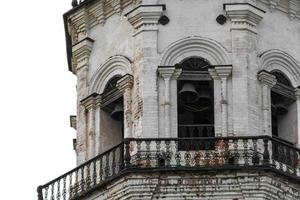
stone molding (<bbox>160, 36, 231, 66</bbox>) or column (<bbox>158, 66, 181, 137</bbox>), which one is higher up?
stone molding (<bbox>160, 36, 231, 66</bbox>)

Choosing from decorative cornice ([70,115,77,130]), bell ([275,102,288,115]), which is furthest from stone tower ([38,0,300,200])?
decorative cornice ([70,115,77,130])

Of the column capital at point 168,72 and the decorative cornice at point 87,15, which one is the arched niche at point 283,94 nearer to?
the column capital at point 168,72

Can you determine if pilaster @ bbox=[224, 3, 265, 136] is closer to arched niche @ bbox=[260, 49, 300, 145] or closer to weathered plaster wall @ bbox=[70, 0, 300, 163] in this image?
weathered plaster wall @ bbox=[70, 0, 300, 163]

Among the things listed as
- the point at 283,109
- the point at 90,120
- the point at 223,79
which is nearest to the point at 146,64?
the point at 223,79

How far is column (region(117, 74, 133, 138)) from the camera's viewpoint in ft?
127

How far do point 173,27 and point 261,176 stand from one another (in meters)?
4.34

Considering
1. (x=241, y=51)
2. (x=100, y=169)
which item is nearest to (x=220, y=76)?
(x=241, y=51)

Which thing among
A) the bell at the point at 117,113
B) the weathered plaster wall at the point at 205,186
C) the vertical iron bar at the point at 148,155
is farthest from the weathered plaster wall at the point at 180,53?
the weathered plaster wall at the point at 205,186

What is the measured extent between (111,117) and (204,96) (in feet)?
7.62

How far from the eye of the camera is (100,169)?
38344mm

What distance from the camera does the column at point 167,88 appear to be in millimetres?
38334

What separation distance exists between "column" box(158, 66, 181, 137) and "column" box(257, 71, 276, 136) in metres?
1.78

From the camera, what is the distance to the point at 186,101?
128ft

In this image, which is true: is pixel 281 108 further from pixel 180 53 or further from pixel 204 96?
pixel 180 53
